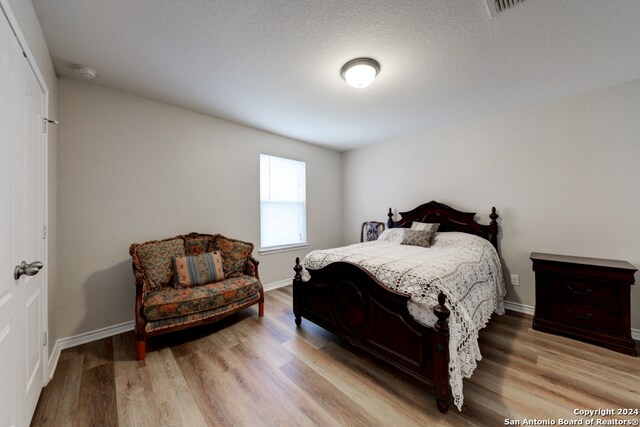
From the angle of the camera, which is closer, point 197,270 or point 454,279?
point 454,279

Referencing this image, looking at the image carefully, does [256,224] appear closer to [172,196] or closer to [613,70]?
[172,196]

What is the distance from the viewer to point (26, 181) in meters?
1.34

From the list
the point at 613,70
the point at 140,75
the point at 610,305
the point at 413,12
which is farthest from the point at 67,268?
the point at 613,70

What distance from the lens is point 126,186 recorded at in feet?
8.21

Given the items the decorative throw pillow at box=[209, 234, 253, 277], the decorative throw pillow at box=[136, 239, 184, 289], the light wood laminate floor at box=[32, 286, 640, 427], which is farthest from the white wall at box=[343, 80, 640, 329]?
the decorative throw pillow at box=[136, 239, 184, 289]

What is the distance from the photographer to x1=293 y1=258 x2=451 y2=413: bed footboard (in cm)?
144

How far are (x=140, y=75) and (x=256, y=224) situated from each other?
2.11 metres

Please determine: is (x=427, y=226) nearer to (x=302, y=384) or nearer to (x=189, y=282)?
(x=302, y=384)

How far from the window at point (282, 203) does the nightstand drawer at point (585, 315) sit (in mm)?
3230

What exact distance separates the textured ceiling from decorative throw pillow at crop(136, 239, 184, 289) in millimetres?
1608

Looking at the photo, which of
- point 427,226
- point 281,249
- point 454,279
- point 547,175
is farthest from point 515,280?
point 281,249

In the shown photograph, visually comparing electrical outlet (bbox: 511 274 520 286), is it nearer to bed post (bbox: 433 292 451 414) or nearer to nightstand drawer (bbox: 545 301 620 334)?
nightstand drawer (bbox: 545 301 620 334)

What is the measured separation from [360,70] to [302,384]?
2481 mm

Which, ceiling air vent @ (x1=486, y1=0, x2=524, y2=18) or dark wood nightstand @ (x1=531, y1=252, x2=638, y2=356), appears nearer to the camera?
ceiling air vent @ (x1=486, y1=0, x2=524, y2=18)
